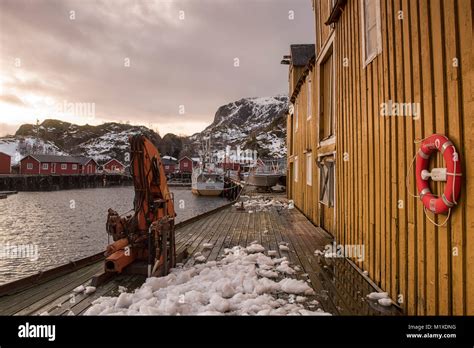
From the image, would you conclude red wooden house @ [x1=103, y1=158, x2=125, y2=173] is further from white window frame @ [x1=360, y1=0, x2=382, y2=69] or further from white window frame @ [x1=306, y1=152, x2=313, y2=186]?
white window frame @ [x1=360, y1=0, x2=382, y2=69]

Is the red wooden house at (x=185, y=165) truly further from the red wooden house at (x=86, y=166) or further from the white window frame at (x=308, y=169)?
the white window frame at (x=308, y=169)

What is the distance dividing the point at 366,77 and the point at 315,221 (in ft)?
20.0

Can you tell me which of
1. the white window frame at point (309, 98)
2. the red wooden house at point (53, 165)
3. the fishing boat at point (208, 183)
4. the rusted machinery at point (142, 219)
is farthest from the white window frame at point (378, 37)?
the red wooden house at point (53, 165)

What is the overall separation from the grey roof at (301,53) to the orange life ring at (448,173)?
654 inches

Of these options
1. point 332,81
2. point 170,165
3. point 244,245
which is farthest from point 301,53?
point 170,165

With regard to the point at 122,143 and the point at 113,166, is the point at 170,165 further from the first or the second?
the point at 122,143

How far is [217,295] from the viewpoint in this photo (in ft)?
12.5

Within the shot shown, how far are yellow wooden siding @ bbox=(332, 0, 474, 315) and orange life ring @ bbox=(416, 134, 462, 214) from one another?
66 millimetres

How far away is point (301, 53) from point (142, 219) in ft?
55.6

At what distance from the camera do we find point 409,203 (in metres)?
3.48
